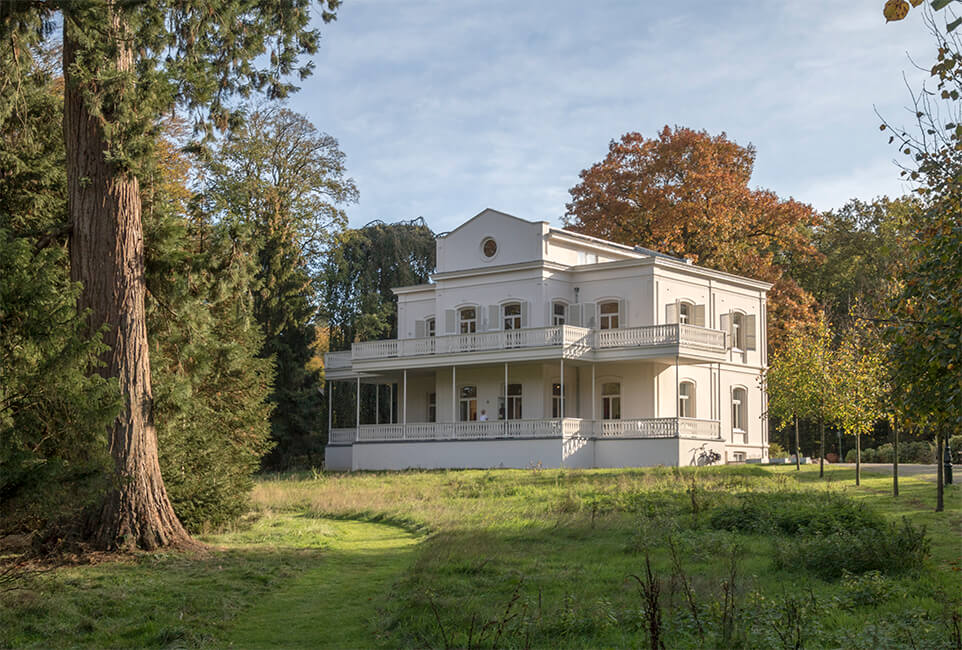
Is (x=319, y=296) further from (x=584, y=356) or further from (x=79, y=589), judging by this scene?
(x=79, y=589)

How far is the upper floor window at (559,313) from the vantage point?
126 ft

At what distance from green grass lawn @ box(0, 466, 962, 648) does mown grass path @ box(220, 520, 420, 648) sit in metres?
0.03

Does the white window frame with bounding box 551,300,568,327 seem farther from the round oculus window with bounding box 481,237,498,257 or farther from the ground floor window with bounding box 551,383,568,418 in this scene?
the round oculus window with bounding box 481,237,498,257

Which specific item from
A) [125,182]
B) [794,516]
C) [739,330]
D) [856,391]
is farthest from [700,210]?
[125,182]

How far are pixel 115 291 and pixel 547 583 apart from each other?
717 centimetres

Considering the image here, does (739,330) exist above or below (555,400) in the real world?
above

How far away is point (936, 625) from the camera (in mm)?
8586

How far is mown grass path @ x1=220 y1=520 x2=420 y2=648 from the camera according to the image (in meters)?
9.59

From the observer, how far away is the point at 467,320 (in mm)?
41156

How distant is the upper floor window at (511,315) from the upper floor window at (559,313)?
4.81 feet

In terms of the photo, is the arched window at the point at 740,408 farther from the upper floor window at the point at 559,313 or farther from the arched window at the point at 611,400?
the upper floor window at the point at 559,313

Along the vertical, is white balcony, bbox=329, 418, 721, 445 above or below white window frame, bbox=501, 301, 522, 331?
below

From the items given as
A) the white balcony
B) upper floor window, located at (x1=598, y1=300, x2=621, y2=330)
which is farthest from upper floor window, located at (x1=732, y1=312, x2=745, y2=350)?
the white balcony

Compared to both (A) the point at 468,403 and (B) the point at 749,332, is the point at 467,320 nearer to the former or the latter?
(A) the point at 468,403
